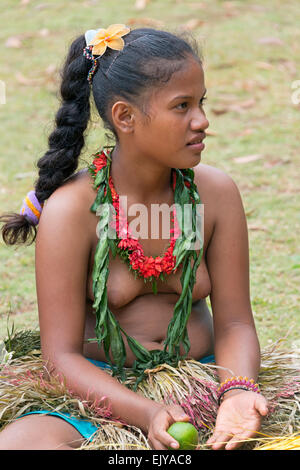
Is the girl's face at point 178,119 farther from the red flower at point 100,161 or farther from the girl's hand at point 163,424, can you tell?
the girl's hand at point 163,424

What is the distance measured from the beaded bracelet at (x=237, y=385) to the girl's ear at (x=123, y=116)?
1013 millimetres

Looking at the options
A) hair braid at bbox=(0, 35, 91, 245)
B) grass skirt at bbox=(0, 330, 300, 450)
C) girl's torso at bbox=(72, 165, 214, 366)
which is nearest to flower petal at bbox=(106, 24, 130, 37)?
hair braid at bbox=(0, 35, 91, 245)

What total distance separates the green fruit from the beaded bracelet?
1.16 ft

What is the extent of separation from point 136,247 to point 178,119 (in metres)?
0.54

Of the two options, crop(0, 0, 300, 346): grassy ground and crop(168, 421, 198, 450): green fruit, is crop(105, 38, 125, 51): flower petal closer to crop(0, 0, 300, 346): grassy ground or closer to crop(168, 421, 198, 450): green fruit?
crop(0, 0, 300, 346): grassy ground

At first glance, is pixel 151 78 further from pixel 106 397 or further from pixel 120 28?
pixel 106 397

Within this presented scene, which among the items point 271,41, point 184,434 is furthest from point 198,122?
point 271,41

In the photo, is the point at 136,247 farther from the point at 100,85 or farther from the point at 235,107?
the point at 235,107

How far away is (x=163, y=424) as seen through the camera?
2.49m

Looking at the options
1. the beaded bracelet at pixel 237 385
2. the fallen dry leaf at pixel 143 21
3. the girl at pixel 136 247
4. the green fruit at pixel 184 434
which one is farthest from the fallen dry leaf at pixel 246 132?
the green fruit at pixel 184 434

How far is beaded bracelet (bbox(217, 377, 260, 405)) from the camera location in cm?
279

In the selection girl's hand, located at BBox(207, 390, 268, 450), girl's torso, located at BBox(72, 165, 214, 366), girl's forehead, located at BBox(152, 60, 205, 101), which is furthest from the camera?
girl's torso, located at BBox(72, 165, 214, 366)

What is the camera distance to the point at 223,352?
3.03 metres
